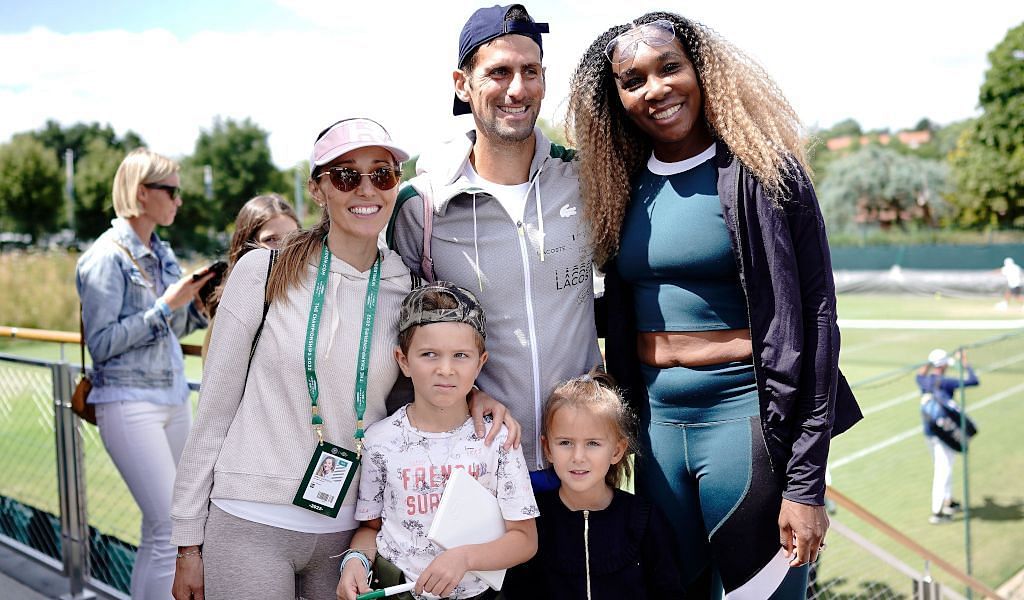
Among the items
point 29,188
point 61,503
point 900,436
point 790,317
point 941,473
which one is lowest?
point 900,436

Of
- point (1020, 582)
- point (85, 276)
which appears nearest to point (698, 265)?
point (85, 276)

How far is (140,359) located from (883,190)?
68.1m

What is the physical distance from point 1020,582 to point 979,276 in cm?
3188

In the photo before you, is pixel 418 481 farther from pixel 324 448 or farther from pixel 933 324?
pixel 933 324

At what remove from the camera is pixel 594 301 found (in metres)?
2.66

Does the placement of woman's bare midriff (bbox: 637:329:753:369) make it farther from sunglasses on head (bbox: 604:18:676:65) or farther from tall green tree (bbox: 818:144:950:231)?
tall green tree (bbox: 818:144:950:231)

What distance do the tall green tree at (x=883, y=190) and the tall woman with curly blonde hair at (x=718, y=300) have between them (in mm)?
63996

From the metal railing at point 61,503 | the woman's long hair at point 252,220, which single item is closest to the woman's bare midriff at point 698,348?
the metal railing at point 61,503

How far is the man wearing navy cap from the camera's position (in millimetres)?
2467

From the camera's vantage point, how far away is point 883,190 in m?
63.9

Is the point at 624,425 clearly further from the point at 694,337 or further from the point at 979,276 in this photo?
the point at 979,276

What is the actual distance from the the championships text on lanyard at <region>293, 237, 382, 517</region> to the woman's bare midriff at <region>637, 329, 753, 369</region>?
862 millimetres

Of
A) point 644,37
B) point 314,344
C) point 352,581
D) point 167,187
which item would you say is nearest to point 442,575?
point 352,581

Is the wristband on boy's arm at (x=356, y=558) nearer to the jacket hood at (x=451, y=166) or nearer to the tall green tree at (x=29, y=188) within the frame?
the jacket hood at (x=451, y=166)
